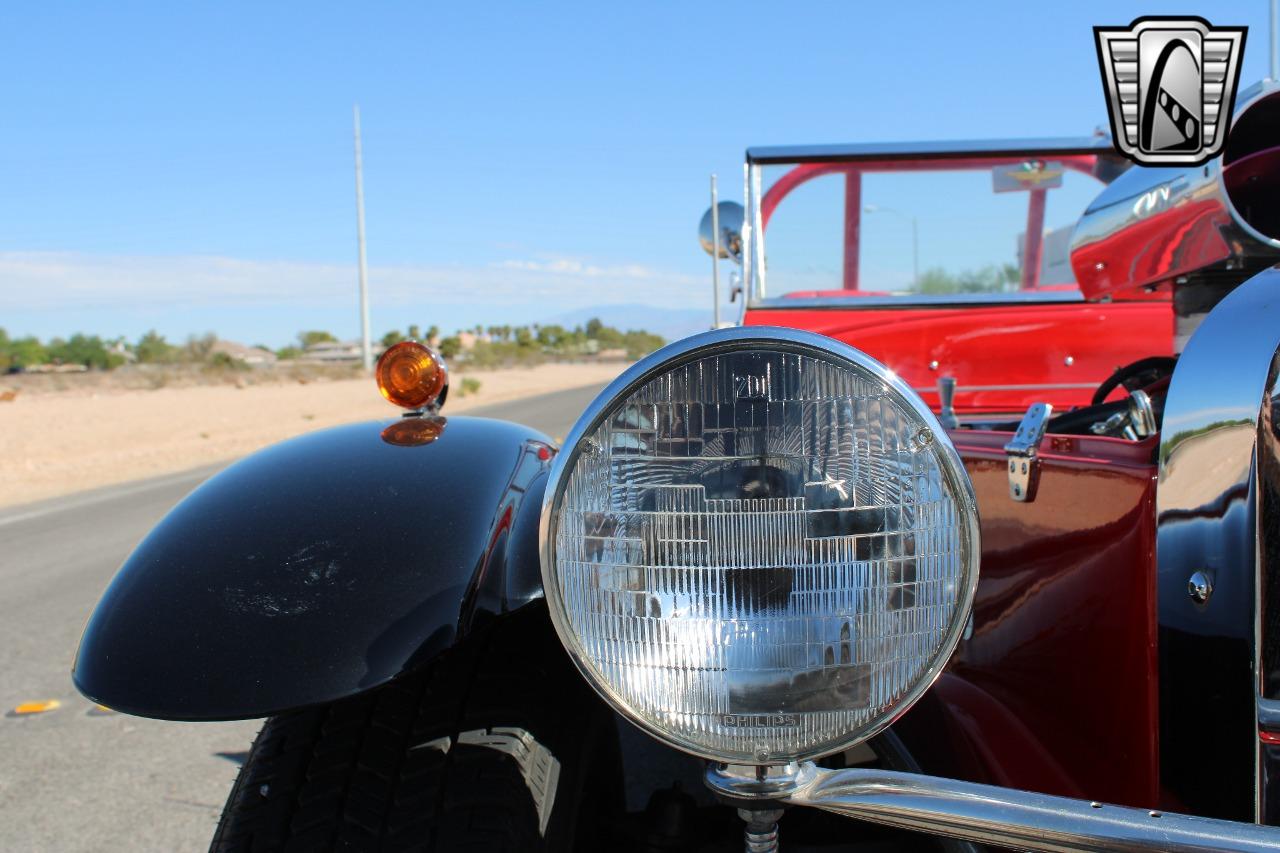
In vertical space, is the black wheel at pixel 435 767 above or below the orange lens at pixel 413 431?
below

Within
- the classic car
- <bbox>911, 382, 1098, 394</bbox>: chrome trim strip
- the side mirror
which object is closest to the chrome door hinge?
the classic car

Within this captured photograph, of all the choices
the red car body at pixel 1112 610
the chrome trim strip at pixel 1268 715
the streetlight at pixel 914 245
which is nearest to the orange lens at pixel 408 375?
the red car body at pixel 1112 610

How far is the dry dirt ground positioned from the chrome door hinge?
31.6ft

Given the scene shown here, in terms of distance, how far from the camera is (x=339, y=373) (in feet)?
127

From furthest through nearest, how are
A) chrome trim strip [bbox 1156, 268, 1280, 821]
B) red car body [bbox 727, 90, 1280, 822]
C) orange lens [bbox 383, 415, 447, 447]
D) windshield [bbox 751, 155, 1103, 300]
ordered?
windshield [bbox 751, 155, 1103, 300]
orange lens [bbox 383, 415, 447, 447]
red car body [bbox 727, 90, 1280, 822]
chrome trim strip [bbox 1156, 268, 1280, 821]

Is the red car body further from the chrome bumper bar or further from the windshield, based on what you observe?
the windshield

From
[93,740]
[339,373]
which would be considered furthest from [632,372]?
[339,373]

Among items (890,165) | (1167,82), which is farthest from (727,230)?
(1167,82)

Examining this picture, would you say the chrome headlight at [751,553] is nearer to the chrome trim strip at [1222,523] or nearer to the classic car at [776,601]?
the classic car at [776,601]

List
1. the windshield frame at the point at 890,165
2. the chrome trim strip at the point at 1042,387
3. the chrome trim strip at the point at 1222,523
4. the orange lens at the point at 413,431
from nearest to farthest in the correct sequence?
the chrome trim strip at the point at 1222,523 < the orange lens at the point at 413,431 < the chrome trim strip at the point at 1042,387 < the windshield frame at the point at 890,165

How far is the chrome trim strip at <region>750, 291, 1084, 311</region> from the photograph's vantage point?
3.38 m

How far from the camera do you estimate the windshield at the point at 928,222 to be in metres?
3.59

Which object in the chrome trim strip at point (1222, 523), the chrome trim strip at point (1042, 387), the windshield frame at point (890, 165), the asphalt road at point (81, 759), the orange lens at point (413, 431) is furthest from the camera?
the windshield frame at point (890, 165)

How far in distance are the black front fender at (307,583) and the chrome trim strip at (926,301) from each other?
2.17 m
